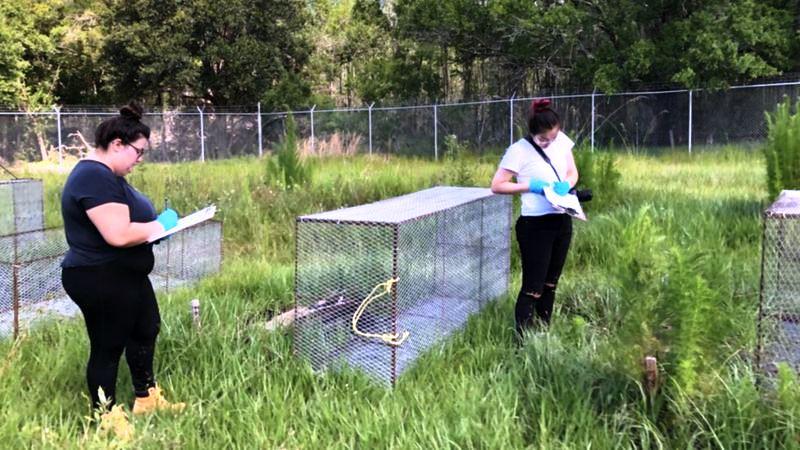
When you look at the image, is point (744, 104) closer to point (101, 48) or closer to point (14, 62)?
point (101, 48)

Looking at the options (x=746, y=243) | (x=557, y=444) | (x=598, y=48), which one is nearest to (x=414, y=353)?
(x=557, y=444)

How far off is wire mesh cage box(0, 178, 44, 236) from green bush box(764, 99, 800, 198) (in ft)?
23.9

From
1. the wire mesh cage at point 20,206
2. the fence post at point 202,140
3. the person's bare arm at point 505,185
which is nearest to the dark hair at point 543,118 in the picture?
the person's bare arm at point 505,185

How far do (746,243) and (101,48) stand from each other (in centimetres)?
2557


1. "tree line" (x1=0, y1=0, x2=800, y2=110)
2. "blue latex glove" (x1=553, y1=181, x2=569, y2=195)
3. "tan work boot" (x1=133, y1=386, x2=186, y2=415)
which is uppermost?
"tree line" (x1=0, y1=0, x2=800, y2=110)

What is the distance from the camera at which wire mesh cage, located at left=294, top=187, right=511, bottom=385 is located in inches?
152

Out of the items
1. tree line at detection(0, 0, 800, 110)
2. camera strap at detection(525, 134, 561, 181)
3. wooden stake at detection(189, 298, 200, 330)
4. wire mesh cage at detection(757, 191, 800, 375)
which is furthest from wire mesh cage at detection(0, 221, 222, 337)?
tree line at detection(0, 0, 800, 110)

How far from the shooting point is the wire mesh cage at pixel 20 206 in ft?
24.0

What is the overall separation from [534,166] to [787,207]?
4.44ft

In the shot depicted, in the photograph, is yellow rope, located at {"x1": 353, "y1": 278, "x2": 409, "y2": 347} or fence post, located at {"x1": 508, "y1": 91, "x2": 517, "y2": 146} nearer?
yellow rope, located at {"x1": 353, "y1": 278, "x2": 409, "y2": 347}

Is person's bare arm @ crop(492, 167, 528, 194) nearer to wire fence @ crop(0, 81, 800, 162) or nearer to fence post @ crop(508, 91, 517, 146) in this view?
wire fence @ crop(0, 81, 800, 162)

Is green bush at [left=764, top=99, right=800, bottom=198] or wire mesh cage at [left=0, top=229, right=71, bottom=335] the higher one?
green bush at [left=764, top=99, right=800, bottom=198]

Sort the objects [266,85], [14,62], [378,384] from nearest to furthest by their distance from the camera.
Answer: [378,384], [14,62], [266,85]

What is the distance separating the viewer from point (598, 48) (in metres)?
20.2
